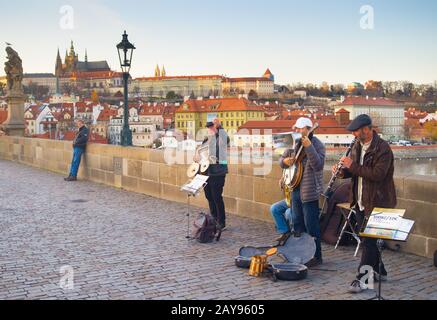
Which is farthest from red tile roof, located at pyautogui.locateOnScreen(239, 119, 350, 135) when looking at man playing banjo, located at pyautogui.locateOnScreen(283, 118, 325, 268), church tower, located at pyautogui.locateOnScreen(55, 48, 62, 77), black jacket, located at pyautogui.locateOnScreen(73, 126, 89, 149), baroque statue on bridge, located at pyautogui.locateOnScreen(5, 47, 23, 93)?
church tower, located at pyautogui.locateOnScreen(55, 48, 62, 77)

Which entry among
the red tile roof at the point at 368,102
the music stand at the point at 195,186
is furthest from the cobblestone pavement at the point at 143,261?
the red tile roof at the point at 368,102

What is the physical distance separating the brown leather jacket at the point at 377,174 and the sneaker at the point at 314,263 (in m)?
0.96

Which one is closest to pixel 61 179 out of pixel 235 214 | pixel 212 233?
pixel 235 214

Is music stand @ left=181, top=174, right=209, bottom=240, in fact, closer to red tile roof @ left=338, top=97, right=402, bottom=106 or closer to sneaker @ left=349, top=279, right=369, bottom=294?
sneaker @ left=349, top=279, right=369, bottom=294

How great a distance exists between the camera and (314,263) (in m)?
5.83

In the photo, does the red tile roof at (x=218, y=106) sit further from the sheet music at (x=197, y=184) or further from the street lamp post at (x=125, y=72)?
the sheet music at (x=197, y=184)

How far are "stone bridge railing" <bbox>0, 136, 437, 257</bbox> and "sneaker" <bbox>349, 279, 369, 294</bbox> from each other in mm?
1582

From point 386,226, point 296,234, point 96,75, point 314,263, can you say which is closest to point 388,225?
point 386,226

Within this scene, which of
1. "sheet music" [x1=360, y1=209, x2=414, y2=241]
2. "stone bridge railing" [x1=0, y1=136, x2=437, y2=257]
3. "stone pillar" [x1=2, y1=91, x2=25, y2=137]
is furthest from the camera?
"stone pillar" [x1=2, y1=91, x2=25, y2=137]

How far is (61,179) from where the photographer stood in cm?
1469

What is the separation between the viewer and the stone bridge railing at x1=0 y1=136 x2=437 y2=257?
6336mm

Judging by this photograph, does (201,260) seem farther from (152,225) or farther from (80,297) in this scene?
(152,225)

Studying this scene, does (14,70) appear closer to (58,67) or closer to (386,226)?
(386,226)
